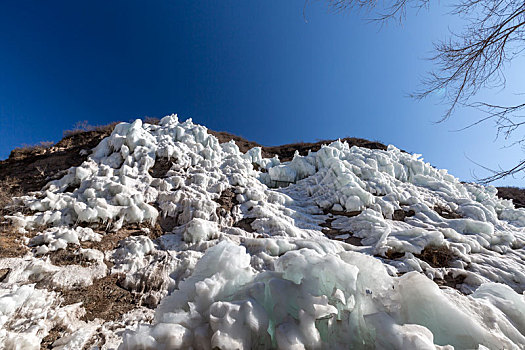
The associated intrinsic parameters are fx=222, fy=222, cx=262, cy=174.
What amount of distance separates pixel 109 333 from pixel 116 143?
335 inches

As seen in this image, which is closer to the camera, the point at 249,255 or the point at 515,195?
the point at 249,255

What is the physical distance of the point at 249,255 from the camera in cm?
269

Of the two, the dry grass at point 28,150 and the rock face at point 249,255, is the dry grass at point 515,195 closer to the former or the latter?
the rock face at point 249,255

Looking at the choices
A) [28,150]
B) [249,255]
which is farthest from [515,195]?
[28,150]

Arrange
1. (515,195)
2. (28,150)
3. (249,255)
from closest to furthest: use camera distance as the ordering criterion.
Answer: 1. (249,255)
2. (28,150)
3. (515,195)

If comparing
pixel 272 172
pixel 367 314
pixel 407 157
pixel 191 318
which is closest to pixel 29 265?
pixel 191 318

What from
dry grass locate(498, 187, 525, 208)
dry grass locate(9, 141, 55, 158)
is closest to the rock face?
dry grass locate(9, 141, 55, 158)

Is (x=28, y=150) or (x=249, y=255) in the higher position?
(x=28, y=150)

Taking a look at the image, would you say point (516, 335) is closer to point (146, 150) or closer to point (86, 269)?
point (86, 269)

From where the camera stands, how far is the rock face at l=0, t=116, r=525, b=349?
1712mm

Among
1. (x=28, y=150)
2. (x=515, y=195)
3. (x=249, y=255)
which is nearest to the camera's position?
(x=249, y=255)

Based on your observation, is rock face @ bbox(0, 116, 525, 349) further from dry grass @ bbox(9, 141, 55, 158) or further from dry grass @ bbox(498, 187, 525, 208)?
dry grass @ bbox(498, 187, 525, 208)

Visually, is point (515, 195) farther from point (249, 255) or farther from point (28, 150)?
point (28, 150)

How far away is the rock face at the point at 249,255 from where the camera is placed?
67.4 inches
